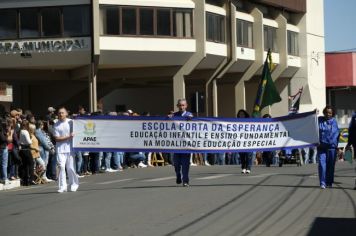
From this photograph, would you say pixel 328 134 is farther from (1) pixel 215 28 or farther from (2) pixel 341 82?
(2) pixel 341 82

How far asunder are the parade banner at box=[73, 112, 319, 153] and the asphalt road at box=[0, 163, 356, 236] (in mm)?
913

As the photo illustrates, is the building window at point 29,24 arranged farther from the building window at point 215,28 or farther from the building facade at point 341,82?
the building facade at point 341,82

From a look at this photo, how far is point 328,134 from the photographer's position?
16203 millimetres

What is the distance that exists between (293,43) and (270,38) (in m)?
4.13

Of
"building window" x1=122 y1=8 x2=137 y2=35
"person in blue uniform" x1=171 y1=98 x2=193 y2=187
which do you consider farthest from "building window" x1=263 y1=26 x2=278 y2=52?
"person in blue uniform" x1=171 y1=98 x2=193 y2=187

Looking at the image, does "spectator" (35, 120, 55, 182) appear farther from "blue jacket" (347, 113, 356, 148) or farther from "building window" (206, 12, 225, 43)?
"building window" (206, 12, 225, 43)

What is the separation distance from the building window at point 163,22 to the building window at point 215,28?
9.72 feet

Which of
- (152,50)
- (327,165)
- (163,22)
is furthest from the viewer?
(163,22)

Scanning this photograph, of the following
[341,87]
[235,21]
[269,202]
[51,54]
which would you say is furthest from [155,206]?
[341,87]

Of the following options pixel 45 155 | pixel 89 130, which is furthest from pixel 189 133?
pixel 45 155

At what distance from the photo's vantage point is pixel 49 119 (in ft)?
72.8

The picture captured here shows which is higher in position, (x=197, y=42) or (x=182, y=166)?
(x=197, y=42)

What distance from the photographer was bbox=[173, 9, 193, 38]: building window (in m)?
42.7

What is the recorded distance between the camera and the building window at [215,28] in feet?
146
